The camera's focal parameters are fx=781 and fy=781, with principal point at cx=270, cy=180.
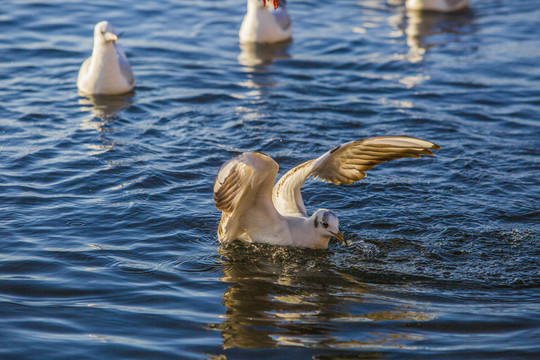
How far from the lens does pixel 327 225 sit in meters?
7.14

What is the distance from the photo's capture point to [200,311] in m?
6.17

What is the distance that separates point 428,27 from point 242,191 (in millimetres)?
9934

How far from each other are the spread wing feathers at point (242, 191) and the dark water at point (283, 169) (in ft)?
0.95

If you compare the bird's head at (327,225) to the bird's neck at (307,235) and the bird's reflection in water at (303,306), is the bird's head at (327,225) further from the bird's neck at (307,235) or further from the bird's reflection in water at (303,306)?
the bird's reflection in water at (303,306)

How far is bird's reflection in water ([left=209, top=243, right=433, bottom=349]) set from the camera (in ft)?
19.0

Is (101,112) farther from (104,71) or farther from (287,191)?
(287,191)

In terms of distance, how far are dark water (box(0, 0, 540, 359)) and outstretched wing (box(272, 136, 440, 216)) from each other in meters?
0.64

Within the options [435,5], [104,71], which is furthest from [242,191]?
[435,5]

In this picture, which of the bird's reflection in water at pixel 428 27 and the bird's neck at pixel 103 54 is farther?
the bird's reflection in water at pixel 428 27

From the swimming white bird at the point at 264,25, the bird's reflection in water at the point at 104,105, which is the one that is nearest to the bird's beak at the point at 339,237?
the bird's reflection in water at the point at 104,105

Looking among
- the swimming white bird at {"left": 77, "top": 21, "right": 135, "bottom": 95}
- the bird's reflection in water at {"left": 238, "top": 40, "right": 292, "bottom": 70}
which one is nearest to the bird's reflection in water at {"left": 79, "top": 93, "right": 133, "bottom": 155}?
the swimming white bird at {"left": 77, "top": 21, "right": 135, "bottom": 95}

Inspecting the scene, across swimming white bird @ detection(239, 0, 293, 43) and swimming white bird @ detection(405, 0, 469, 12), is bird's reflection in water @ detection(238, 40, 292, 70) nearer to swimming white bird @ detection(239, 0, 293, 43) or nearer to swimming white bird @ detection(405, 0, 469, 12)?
swimming white bird @ detection(239, 0, 293, 43)

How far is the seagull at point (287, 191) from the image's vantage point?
6.52 metres

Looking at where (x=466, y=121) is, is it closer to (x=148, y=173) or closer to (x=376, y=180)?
(x=376, y=180)
